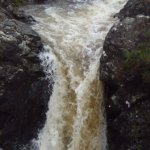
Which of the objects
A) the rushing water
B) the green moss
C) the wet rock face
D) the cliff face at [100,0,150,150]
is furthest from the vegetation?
the cliff face at [100,0,150,150]

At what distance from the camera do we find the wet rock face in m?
10.3

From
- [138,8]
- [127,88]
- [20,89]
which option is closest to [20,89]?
[20,89]

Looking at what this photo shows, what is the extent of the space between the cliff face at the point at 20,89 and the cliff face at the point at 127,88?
1.79m

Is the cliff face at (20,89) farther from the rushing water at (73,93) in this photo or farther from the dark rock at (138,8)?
the dark rock at (138,8)

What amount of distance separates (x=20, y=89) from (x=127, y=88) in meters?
2.76

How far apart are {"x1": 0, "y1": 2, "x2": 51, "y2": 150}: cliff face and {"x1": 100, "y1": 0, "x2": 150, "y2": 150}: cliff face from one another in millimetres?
1787

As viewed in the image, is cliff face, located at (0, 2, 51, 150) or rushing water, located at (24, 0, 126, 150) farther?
rushing water, located at (24, 0, 126, 150)

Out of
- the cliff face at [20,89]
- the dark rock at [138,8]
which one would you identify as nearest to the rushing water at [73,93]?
the cliff face at [20,89]

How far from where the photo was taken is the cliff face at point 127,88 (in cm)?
1007

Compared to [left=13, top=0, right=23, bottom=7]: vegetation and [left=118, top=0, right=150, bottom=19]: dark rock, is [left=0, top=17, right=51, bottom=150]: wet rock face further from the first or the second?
[left=13, top=0, right=23, bottom=7]: vegetation

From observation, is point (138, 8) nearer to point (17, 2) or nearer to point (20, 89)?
point (20, 89)

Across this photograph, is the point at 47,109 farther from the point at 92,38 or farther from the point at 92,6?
the point at 92,6

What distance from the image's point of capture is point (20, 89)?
34.3ft

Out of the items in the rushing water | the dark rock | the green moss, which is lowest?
the rushing water
